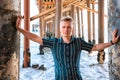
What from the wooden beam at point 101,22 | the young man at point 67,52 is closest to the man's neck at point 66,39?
the young man at point 67,52

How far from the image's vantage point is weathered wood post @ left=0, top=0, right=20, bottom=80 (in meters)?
2.33

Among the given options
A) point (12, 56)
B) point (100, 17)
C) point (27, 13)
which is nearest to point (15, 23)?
point (12, 56)

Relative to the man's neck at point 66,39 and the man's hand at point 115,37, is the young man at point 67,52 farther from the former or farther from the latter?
the man's hand at point 115,37

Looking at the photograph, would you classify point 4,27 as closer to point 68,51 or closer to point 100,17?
point 68,51

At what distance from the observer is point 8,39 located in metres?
2.38

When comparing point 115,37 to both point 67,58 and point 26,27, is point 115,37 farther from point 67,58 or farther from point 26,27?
point 26,27

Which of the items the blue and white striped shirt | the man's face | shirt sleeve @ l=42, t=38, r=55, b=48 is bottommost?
the blue and white striped shirt

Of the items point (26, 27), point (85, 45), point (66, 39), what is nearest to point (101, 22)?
point (26, 27)

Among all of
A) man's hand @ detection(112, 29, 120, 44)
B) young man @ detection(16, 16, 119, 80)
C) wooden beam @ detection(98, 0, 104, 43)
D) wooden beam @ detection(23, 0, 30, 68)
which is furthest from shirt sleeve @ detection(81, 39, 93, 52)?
wooden beam @ detection(98, 0, 104, 43)

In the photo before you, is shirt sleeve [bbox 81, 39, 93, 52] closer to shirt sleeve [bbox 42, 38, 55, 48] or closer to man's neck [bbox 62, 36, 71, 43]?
man's neck [bbox 62, 36, 71, 43]

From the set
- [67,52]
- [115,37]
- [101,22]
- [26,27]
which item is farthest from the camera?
[101,22]

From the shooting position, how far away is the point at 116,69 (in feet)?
7.80

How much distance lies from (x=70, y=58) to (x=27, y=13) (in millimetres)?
5261

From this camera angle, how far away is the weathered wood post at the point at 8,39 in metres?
2.33
